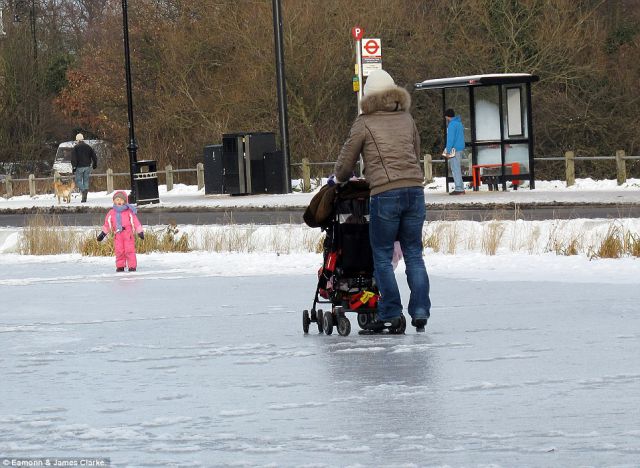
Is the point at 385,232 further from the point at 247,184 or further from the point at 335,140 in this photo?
the point at 335,140

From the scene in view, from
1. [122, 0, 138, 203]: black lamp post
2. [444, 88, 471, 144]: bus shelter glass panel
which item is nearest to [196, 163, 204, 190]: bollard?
[122, 0, 138, 203]: black lamp post

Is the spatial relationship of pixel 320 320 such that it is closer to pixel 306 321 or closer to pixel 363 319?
pixel 306 321

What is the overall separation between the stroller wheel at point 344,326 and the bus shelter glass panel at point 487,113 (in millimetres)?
21721

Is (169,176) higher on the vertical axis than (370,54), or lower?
lower

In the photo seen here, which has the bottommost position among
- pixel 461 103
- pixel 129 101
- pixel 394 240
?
pixel 394 240

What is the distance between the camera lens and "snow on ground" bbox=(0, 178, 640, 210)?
1105 inches

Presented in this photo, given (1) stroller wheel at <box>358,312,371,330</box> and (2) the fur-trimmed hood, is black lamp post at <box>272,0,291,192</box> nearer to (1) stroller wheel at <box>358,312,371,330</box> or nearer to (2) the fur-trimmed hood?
(1) stroller wheel at <box>358,312,371,330</box>

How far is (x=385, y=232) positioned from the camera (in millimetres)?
9859

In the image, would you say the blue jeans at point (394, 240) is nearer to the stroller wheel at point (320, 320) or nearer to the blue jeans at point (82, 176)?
the stroller wheel at point (320, 320)

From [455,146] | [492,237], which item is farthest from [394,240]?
[455,146]

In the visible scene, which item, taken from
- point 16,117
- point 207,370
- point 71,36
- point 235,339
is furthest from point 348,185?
point 71,36

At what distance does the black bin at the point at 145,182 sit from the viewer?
34875 mm

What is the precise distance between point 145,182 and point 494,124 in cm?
855

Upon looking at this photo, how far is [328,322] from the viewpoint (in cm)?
1027
